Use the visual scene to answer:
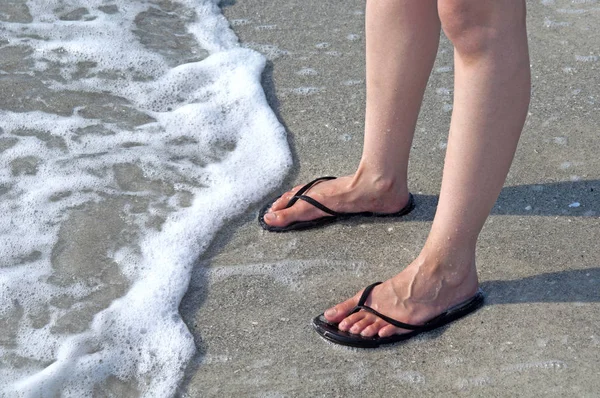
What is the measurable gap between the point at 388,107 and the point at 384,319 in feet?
1.95

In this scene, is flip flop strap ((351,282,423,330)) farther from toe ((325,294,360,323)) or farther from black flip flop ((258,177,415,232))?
black flip flop ((258,177,415,232))

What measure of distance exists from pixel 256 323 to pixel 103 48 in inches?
72.5

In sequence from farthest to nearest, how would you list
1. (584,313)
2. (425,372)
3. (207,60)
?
(207,60)
(584,313)
(425,372)

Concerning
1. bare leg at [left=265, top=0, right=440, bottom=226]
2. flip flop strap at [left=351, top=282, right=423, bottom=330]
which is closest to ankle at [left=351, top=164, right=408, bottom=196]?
bare leg at [left=265, top=0, right=440, bottom=226]

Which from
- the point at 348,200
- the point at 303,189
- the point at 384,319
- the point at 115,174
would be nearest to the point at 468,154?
the point at 384,319

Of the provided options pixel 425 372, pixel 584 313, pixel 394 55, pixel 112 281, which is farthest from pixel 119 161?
pixel 584 313

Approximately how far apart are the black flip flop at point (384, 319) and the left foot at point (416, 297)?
0.4 inches

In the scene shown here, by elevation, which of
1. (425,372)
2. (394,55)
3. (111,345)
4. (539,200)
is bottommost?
(111,345)

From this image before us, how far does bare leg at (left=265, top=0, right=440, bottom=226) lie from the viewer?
203 centimetres

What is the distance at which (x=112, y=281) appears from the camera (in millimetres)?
2201

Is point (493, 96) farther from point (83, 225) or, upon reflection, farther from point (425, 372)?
point (83, 225)

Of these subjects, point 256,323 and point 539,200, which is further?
point 539,200

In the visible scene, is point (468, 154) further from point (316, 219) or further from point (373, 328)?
point (316, 219)

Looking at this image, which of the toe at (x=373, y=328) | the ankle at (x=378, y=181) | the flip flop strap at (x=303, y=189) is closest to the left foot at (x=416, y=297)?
the toe at (x=373, y=328)
